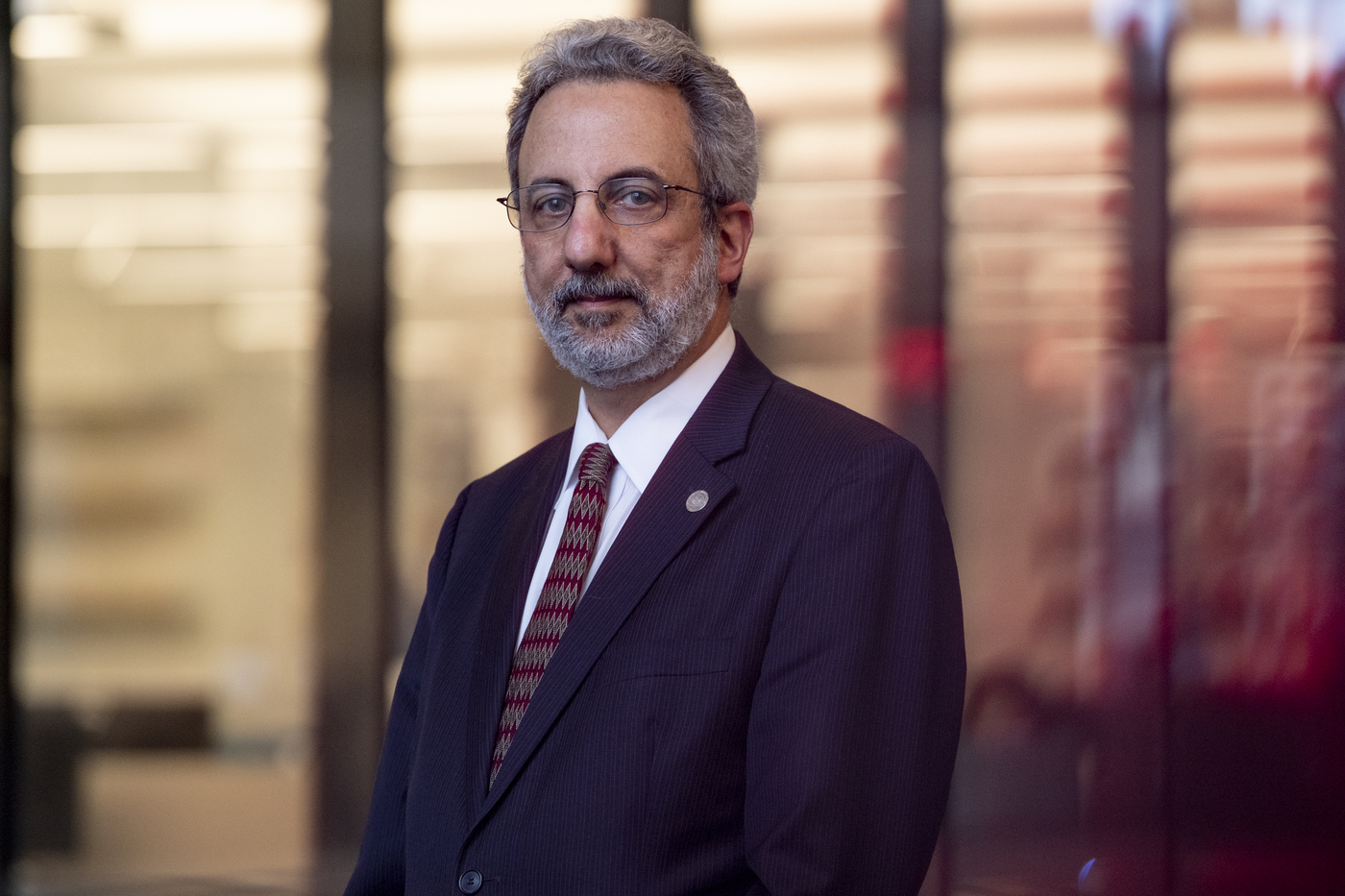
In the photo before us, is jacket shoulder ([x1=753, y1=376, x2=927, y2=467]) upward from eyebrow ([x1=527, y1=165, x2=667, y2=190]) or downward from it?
downward

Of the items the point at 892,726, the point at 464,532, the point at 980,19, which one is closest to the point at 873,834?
the point at 892,726

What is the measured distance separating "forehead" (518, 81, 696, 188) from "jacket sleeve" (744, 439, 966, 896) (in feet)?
1.59

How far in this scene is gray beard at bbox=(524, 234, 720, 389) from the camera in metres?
1.42

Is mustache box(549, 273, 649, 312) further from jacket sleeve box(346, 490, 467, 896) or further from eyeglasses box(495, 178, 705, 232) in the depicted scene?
jacket sleeve box(346, 490, 467, 896)

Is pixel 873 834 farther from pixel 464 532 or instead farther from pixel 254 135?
pixel 254 135

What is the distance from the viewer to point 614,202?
143 cm

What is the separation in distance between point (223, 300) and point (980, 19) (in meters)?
2.87

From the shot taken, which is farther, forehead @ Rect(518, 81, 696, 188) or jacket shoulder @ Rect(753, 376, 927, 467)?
forehead @ Rect(518, 81, 696, 188)

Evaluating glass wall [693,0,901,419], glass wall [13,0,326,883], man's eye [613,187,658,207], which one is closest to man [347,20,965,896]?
man's eye [613,187,658,207]

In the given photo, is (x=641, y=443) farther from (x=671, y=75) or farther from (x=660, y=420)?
(x=671, y=75)

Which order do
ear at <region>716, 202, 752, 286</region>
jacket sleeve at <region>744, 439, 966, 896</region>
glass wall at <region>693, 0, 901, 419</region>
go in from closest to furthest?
jacket sleeve at <region>744, 439, 966, 896</region>
ear at <region>716, 202, 752, 286</region>
glass wall at <region>693, 0, 901, 419</region>

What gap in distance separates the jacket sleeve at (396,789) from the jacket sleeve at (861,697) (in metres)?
0.63

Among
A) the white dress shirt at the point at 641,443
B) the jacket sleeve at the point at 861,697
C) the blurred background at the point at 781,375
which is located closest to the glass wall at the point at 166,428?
the blurred background at the point at 781,375

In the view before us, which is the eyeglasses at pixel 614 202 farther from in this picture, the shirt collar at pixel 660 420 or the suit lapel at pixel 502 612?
the suit lapel at pixel 502 612
